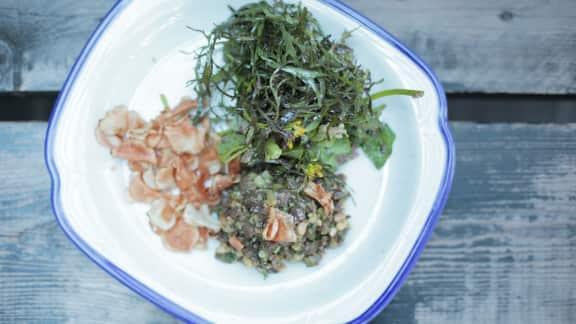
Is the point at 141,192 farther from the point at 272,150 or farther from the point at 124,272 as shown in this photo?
the point at 272,150

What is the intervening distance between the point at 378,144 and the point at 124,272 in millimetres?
853

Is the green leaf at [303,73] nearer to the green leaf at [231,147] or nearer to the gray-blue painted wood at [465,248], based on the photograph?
the green leaf at [231,147]

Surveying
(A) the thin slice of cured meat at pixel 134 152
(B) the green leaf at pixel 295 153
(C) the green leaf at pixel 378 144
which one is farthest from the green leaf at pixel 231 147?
(C) the green leaf at pixel 378 144

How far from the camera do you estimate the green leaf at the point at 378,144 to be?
5.00 ft

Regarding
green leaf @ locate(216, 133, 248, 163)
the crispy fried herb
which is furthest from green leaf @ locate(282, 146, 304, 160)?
green leaf @ locate(216, 133, 248, 163)

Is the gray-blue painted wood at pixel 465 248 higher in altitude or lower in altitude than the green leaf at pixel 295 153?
lower

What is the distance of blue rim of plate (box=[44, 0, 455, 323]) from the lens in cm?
142

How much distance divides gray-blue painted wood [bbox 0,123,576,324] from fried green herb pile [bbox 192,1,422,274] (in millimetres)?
355

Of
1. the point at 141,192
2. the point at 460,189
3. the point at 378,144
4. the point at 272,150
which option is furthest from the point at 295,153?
the point at 460,189

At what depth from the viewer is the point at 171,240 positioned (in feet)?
5.05

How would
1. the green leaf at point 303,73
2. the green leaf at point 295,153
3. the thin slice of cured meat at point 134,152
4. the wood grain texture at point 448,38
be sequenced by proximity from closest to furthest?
the green leaf at point 303,73 < the green leaf at point 295,153 < the thin slice of cured meat at point 134,152 < the wood grain texture at point 448,38

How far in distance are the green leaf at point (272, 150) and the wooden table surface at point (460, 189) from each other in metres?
0.58

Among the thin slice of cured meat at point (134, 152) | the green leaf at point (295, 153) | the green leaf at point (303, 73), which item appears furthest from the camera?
the thin slice of cured meat at point (134, 152)

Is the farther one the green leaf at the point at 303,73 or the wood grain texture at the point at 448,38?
the wood grain texture at the point at 448,38
